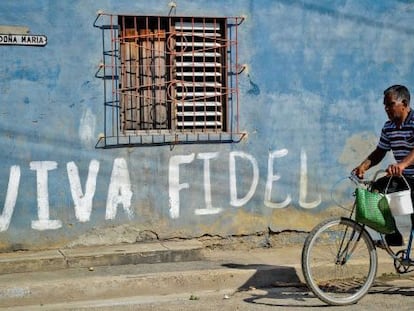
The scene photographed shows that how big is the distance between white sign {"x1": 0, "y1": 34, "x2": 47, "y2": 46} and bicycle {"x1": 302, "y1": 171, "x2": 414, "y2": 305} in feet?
11.1

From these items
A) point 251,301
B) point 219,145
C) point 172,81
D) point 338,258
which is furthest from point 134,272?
point 172,81

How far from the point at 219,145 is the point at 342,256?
2243 mm

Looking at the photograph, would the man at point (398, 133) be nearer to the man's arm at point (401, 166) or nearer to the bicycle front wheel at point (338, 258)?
the man's arm at point (401, 166)

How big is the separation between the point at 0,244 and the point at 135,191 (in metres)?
1.44

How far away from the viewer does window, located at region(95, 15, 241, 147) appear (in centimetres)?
796

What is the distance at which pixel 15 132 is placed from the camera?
757cm

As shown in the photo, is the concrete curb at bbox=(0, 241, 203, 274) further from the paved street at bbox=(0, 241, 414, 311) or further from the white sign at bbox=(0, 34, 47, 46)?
the white sign at bbox=(0, 34, 47, 46)

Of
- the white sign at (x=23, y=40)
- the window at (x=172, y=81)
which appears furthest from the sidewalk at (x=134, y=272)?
the white sign at (x=23, y=40)

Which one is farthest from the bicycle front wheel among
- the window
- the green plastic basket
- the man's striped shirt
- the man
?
the window

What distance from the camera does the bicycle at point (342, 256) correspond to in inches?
243

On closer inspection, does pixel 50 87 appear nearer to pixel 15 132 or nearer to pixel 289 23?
pixel 15 132

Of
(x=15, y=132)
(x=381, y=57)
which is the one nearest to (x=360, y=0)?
(x=381, y=57)

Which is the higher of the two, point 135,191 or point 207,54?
point 207,54

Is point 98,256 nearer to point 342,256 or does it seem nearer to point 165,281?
point 165,281
